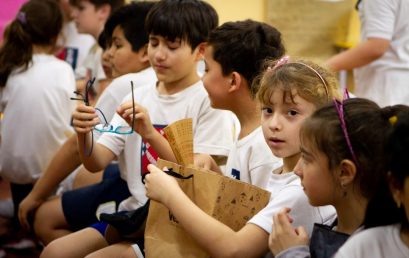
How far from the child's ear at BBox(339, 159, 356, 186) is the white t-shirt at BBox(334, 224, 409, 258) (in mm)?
119

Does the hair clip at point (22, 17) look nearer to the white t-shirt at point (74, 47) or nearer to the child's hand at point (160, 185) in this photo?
the white t-shirt at point (74, 47)

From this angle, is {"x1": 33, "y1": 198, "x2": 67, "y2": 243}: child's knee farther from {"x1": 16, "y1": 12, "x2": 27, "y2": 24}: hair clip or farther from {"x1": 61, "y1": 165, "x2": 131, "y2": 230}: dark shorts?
{"x1": 16, "y1": 12, "x2": 27, "y2": 24}: hair clip

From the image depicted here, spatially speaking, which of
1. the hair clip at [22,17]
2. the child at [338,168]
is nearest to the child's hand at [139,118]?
the child at [338,168]

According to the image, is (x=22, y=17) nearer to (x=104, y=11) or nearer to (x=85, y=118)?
(x=104, y=11)

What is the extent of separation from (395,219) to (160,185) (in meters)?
0.62

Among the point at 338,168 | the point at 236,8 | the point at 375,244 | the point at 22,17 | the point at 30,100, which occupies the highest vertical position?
the point at 338,168

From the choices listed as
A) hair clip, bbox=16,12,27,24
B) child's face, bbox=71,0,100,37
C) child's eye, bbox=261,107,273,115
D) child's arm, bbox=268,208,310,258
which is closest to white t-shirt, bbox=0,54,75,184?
hair clip, bbox=16,12,27,24

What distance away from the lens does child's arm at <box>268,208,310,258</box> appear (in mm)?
1605

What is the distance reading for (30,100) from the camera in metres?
3.32

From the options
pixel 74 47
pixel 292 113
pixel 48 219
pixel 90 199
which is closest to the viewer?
pixel 292 113

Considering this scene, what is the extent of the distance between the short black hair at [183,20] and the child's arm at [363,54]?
0.75 meters

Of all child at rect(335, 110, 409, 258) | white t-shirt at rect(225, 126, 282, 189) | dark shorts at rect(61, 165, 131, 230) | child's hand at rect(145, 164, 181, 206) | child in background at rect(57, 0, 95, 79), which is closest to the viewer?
child at rect(335, 110, 409, 258)

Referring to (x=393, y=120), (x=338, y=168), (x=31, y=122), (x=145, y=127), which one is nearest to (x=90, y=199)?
(x=145, y=127)

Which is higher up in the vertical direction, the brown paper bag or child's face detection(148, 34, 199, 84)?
child's face detection(148, 34, 199, 84)
